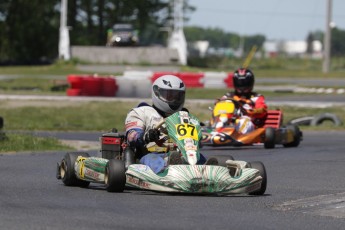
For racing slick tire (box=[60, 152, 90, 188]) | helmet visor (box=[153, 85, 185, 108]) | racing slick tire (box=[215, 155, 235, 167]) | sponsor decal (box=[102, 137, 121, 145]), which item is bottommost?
racing slick tire (box=[60, 152, 90, 188])

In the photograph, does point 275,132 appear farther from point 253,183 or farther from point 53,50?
point 53,50

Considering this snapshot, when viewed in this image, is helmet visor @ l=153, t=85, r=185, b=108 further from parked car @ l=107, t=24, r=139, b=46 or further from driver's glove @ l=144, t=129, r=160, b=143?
parked car @ l=107, t=24, r=139, b=46

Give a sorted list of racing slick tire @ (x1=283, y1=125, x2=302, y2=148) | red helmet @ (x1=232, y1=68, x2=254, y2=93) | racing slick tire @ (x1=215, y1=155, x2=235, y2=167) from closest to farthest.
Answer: racing slick tire @ (x1=215, y1=155, x2=235, y2=167) → racing slick tire @ (x1=283, y1=125, x2=302, y2=148) → red helmet @ (x1=232, y1=68, x2=254, y2=93)

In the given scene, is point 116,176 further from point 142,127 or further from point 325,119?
point 325,119

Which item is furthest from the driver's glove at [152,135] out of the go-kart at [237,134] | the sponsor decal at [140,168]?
the go-kart at [237,134]

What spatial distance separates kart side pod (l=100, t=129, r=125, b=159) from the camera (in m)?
10.3

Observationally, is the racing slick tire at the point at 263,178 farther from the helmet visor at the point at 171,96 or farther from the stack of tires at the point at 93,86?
the stack of tires at the point at 93,86

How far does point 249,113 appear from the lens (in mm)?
17281

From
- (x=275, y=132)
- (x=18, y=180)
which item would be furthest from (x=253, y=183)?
(x=275, y=132)

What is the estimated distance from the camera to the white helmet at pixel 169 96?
1032 cm

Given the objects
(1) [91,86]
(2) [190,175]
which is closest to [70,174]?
(2) [190,175]

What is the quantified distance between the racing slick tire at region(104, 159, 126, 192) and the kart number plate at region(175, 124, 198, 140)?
22.3 inches

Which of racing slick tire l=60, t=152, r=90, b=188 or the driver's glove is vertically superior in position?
the driver's glove

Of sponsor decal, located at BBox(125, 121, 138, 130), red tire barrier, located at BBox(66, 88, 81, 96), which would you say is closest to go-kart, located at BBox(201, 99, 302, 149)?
sponsor decal, located at BBox(125, 121, 138, 130)
